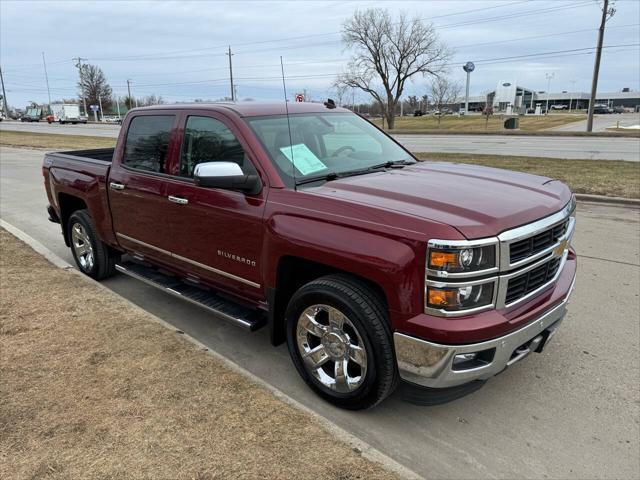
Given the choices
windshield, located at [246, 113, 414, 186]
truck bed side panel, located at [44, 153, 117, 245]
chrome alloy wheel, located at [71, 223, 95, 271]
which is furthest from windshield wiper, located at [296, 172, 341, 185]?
chrome alloy wheel, located at [71, 223, 95, 271]

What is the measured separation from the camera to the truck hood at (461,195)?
2.65 metres

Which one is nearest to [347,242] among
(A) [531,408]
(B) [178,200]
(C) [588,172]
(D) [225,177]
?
(D) [225,177]

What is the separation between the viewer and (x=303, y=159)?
11.8 feet

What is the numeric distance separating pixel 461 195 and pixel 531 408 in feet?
4.69

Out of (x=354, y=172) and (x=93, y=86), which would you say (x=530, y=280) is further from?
(x=93, y=86)

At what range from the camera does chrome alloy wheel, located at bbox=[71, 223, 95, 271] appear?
558 cm

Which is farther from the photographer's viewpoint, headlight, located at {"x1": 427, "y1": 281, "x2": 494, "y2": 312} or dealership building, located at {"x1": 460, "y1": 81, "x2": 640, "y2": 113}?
dealership building, located at {"x1": 460, "y1": 81, "x2": 640, "y2": 113}

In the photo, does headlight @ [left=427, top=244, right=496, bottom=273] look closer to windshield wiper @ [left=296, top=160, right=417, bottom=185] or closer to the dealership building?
windshield wiper @ [left=296, top=160, right=417, bottom=185]

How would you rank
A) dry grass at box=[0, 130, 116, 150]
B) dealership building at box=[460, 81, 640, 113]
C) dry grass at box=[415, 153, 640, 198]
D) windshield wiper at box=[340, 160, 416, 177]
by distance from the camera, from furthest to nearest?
dealership building at box=[460, 81, 640, 113], dry grass at box=[0, 130, 116, 150], dry grass at box=[415, 153, 640, 198], windshield wiper at box=[340, 160, 416, 177]

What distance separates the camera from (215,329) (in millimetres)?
4426

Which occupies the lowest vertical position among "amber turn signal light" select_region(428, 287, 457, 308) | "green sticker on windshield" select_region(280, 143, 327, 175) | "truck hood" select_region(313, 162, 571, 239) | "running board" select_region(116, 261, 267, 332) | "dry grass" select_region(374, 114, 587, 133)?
"dry grass" select_region(374, 114, 587, 133)

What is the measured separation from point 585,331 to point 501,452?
184 cm

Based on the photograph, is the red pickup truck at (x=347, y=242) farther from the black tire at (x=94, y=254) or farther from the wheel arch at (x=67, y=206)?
the wheel arch at (x=67, y=206)

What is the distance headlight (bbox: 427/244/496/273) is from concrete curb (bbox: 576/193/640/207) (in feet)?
25.6
